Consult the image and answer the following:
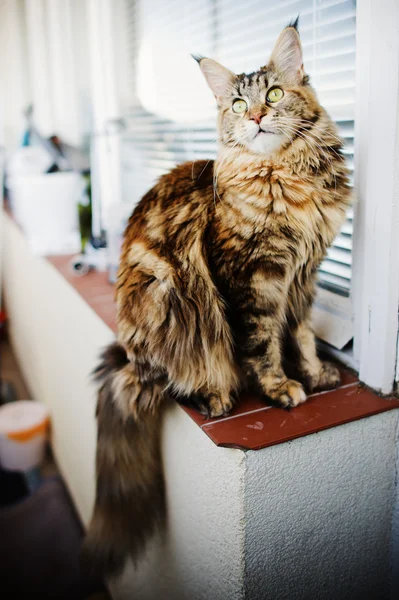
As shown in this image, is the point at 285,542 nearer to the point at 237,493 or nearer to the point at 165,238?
the point at 237,493

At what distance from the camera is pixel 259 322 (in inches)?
38.7

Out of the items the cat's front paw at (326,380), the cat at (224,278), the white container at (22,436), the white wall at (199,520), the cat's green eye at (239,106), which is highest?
the cat's green eye at (239,106)

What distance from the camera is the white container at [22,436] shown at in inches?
88.9

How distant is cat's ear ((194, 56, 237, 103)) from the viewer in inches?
36.6

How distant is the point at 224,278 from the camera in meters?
0.98

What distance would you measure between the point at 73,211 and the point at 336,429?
176cm

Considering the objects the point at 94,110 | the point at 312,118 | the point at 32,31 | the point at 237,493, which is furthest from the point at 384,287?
the point at 32,31

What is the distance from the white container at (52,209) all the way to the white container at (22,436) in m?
A: 0.72

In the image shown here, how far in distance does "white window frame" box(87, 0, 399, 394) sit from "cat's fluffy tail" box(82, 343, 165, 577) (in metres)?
0.45

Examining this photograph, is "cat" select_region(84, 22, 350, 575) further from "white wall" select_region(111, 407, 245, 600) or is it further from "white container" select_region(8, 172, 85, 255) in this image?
"white container" select_region(8, 172, 85, 255)

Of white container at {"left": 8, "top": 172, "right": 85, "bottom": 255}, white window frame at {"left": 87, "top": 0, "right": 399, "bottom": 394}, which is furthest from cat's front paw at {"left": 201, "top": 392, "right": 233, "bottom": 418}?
white container at {"left": 8, "top": 172, "right": 85, "bottom": 255}

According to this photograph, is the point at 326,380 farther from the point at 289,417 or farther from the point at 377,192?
the point at 377,192

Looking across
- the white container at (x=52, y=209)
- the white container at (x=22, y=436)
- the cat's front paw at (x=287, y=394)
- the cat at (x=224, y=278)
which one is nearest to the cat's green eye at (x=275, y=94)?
the cat at (x=224, y=278)

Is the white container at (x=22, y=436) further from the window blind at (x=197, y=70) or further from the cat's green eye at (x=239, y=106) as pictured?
the cat's green eye at (x=239, y=106)
